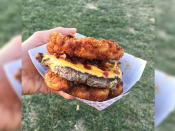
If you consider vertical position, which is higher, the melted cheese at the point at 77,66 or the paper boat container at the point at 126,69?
the melted cheese at the point at 77,66

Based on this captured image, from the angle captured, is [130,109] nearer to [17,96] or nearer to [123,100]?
[123,100]

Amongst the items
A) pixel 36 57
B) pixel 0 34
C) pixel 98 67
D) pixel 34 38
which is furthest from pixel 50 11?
pixel 0 34

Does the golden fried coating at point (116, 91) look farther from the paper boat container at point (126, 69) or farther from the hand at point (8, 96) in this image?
the hand at point (8, 96)

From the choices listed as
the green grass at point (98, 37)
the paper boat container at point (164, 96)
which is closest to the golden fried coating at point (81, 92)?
the green grass at point (98, 37)

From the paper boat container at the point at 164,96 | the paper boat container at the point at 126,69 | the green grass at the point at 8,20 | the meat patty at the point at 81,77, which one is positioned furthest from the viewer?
the paper boat container at the point at 164,96

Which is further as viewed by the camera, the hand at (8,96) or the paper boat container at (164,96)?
the paper boat container at (164,96)

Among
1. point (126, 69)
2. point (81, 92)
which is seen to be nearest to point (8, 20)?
point (81, 92)

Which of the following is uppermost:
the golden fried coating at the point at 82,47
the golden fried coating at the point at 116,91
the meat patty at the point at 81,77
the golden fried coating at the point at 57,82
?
the golden fried coating at the point at 82,47
